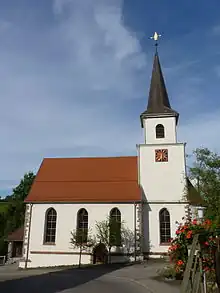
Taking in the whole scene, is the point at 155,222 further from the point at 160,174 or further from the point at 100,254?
the point at 100,254

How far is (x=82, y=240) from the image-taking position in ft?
76.5

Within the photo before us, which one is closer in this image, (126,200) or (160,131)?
(126,200)

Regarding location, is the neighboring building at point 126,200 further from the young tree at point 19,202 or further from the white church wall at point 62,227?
the young tree at point 19,202

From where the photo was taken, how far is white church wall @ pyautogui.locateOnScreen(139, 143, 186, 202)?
25348mm

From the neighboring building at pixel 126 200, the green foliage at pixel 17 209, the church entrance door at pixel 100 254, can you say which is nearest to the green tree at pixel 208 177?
the neighboring building at pixel 126 200

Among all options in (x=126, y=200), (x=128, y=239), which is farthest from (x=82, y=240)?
(x=126, y=200)

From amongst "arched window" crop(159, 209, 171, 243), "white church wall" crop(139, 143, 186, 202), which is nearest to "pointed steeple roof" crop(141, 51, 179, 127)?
"white church wall" crop(139, 143, 186, 202)

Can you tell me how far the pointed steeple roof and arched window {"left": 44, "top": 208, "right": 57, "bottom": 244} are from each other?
11963 mm

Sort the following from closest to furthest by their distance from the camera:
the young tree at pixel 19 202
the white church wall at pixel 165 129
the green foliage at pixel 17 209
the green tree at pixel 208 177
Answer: the green tree at pixel 208 177
the white church wall at pixel 165 129
the green foliage at pixel 17 209
the young tree at pixel 19 202

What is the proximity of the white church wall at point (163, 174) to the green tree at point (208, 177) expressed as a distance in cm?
174

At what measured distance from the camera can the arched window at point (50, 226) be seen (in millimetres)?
25391

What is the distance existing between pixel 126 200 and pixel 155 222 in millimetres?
3041

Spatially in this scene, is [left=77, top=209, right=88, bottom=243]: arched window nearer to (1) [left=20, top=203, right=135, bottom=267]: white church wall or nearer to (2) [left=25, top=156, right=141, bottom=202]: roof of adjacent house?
(1) [left=20, top=203, right=135, bottom=267]: white church wall

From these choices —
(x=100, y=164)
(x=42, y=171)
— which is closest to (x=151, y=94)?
(x=100, y=164)
